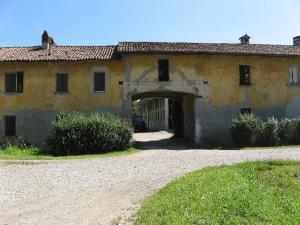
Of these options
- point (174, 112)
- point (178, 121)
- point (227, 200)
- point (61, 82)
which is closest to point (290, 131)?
point (178, 121)

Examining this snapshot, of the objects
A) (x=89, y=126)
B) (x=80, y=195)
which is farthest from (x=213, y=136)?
(x=80, y=195)

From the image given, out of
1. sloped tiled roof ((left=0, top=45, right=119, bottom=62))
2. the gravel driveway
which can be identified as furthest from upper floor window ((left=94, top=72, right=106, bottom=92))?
the gravel driveway

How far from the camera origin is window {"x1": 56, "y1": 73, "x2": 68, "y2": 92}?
26.0 m

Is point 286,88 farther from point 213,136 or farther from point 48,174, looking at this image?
point 48,174

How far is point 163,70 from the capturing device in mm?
26141

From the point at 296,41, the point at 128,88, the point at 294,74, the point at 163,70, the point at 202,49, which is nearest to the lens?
the point at 128,88

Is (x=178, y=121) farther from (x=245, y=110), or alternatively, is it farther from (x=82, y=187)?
(x=82, y=187)

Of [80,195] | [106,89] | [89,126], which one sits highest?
[106,89]

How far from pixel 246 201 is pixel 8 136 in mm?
20943

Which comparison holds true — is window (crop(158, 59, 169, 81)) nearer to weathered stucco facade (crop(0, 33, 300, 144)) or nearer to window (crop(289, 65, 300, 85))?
weathered stucco facade (crop(0, 33, 300, 144))

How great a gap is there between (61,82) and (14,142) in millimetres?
4685

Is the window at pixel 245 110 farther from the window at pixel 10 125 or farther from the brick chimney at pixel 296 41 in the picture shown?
the window at pixel 10 125

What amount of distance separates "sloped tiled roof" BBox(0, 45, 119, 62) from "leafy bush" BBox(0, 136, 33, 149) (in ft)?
15.9

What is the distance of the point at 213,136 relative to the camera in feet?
85.8
